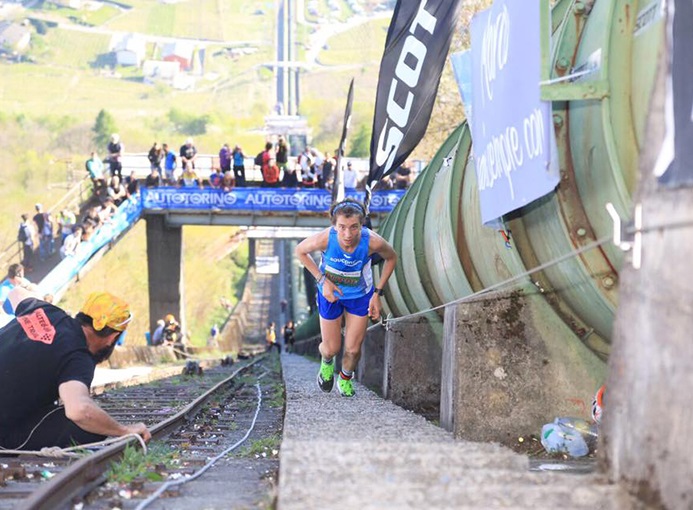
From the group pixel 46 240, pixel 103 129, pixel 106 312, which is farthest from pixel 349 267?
pixel 103 129

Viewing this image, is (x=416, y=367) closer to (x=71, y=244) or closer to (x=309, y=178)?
(x=71, y=244)

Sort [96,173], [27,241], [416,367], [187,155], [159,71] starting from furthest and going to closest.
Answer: [159,71] → [187,155] → [96,173] → [27,241] → [416,367]

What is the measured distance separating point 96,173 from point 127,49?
14272 cm

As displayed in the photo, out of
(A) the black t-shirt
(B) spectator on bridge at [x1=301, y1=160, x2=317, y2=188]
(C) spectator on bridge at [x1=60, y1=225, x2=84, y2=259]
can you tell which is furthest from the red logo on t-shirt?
(B) spectator on bridge at [x1=301, y1=160, x2=317, y2=188]

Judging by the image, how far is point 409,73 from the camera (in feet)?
28.5

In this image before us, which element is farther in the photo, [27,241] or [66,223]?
[66,223]

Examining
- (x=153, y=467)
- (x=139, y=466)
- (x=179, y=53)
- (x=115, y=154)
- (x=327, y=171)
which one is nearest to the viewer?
(x=139, y=466)

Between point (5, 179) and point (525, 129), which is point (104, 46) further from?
point (525, 129)

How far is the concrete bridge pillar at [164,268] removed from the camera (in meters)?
44.4

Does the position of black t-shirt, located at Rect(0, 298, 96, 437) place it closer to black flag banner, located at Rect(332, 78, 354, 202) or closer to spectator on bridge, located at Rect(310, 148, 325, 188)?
black flag banner, located at Rect(332, 78, 354, 202)

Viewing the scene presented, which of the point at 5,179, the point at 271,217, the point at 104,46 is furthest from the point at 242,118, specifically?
the point at 271,217

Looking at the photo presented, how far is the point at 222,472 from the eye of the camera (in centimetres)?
639

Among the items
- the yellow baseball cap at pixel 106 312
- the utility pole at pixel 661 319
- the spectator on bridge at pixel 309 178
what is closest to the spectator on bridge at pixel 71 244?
the spectator on bridge at pixel 309 178

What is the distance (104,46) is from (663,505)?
183619mm
